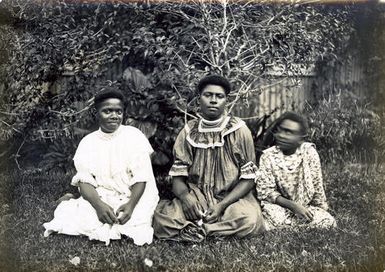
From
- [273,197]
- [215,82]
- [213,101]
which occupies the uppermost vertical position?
[215,82]

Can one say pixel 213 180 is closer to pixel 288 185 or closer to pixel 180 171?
pixel 180 171

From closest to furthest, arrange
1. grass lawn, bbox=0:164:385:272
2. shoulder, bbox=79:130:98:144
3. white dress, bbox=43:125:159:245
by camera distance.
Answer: grass lawn, bbox=0:164:385:272
white dress, bbox=43:125:159:245
shoulder, bbox=79:130:98:144

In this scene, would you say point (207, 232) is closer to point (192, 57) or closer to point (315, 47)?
point (192, 57)

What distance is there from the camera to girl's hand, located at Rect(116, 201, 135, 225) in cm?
398

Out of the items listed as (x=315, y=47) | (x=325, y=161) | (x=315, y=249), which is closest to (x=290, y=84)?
(x=315, y=47)

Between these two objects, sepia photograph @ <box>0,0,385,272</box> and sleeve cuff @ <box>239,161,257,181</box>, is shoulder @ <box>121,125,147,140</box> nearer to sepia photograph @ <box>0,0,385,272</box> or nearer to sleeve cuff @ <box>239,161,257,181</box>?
sepia photograph @ <box>0,0,385,272</box>

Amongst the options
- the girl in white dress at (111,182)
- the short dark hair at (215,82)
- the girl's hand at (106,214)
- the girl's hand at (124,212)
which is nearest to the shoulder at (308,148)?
the short dark hair at (215,82)

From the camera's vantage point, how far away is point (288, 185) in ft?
13.4

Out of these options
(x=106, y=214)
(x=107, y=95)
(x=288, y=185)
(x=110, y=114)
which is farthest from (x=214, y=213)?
(x=107, y=95)

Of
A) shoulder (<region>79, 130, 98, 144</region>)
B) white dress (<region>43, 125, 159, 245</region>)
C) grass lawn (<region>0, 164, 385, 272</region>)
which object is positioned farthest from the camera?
shoulder (<region>79, 130, 98, 144</region>)

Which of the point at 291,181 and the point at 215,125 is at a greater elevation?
the point at 215,125

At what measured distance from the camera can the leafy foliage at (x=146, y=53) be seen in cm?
418

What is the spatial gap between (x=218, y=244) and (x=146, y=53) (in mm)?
1464

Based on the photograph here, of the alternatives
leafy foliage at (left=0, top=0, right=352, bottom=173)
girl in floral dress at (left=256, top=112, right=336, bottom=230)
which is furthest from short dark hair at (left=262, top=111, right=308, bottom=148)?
leafy foliage at (left=0, top=0, right=352, bottom=173)
